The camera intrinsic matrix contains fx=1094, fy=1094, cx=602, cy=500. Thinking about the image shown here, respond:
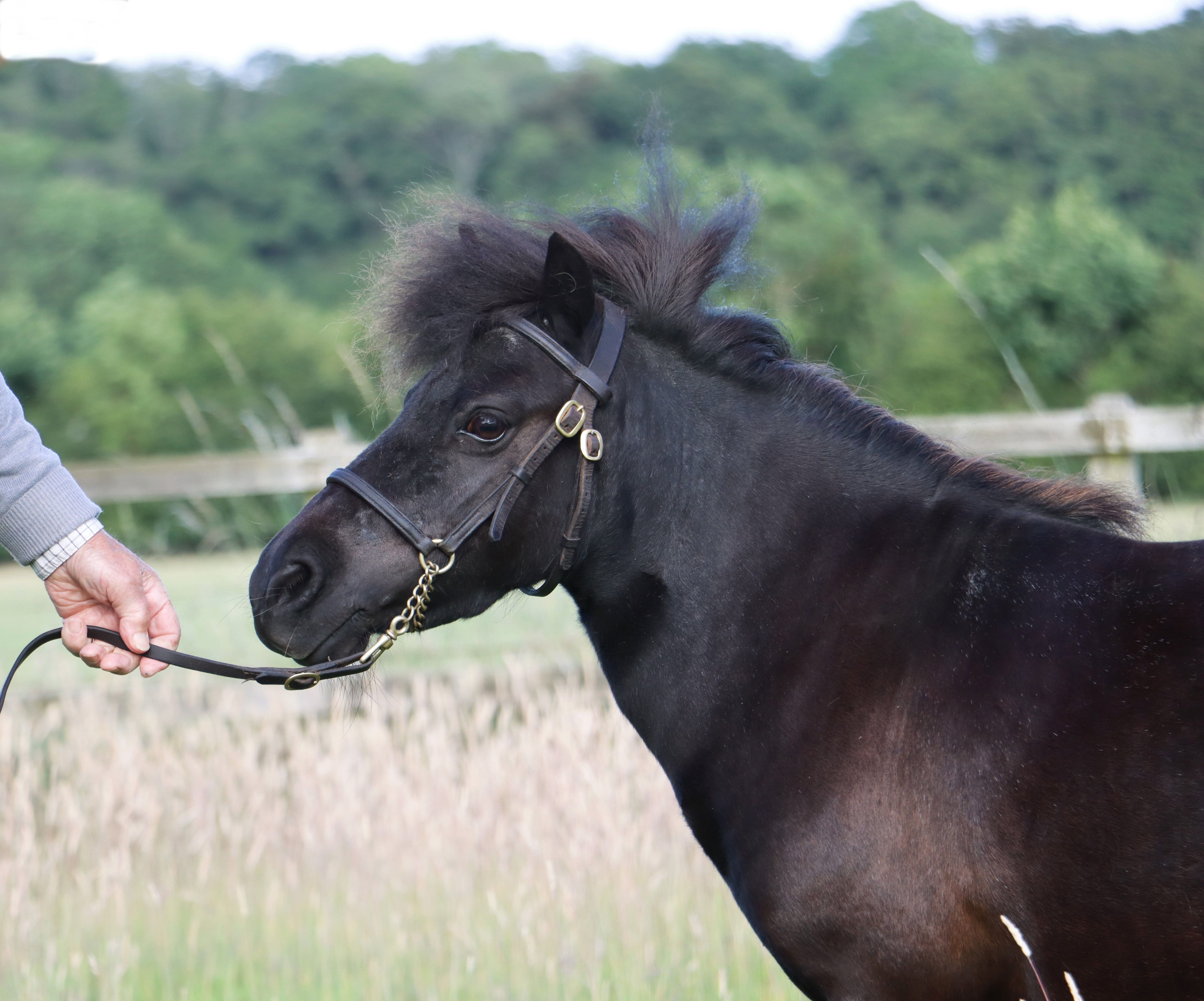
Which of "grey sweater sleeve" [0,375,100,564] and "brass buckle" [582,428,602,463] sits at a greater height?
"brass buckle" [582,428,602,463]

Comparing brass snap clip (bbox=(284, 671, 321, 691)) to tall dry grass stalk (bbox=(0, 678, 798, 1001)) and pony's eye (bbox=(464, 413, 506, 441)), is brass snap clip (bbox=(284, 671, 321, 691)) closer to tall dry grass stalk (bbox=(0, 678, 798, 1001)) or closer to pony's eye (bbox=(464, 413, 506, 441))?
pony's eye (bbox=(464, 413, 506, 441))

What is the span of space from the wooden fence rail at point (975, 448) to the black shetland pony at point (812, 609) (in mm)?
2873

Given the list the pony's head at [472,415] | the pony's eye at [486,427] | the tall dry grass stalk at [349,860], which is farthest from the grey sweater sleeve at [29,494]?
the tall dry grass stalk at [349,860]

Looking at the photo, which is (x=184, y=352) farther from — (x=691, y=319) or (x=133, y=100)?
(x=691, y=319)

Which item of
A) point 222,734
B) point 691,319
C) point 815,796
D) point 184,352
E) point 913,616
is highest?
point 691,319

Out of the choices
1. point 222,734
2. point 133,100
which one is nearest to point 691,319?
point 222,734

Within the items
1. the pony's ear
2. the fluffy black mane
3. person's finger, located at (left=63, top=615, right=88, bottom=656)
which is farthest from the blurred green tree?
person's finger, located at (left=63, top=615, right=88, bottom=656)

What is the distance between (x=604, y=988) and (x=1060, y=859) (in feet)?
5.71

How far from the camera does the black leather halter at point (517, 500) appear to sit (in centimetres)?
214

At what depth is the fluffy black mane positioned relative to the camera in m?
2.21

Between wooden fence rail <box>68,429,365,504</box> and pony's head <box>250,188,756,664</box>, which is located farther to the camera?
wooden fence rail <box>68,429,365,504</box>

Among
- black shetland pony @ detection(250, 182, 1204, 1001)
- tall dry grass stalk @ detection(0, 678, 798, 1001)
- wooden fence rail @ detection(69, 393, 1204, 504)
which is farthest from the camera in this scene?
wooden fence rail @ detection(69, 393, 1204, 504)

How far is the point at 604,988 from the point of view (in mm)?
3150

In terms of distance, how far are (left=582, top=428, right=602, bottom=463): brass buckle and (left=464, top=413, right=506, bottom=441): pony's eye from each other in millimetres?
Answer: 159
